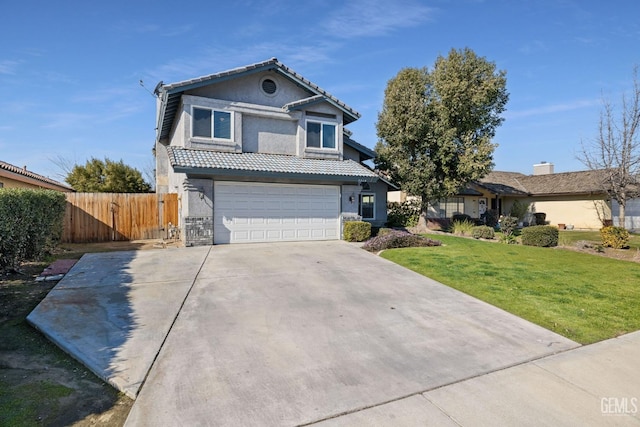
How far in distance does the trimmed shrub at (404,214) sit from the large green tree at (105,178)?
62.0 feet

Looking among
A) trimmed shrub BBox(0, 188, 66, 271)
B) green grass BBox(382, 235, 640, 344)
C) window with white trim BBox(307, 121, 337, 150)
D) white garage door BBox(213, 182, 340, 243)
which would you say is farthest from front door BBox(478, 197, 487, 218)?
trimmed shrub BBox(0, 188, 66, 271)

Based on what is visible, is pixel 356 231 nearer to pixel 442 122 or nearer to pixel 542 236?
pixel 542 236

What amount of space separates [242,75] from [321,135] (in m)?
4.40

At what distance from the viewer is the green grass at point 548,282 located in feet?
19.7

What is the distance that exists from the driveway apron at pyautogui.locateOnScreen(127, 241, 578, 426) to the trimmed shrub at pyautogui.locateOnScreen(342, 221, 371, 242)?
6.09 meters

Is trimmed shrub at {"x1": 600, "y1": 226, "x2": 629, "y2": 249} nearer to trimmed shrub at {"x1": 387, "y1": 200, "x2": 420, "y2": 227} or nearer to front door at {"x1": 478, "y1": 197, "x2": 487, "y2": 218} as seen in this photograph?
trimmed shrub at {"x1": 387, "y1": 200, "x2": 420, "y2": 227}

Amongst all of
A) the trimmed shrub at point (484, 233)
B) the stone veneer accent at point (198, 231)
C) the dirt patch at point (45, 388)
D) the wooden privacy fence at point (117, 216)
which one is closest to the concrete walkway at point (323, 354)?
the dirt patch at point (45, 388)

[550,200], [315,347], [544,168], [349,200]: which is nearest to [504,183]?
[550,200]

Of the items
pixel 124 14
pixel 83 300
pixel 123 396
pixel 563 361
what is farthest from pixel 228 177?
→ pixel 563 361

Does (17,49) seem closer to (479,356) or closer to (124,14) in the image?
(124,14)

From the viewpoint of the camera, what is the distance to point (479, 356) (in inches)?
183

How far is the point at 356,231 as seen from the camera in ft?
48.2

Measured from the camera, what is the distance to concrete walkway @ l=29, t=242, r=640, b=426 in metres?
3.38

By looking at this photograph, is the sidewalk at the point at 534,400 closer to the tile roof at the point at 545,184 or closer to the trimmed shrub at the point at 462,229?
the trimmed shrub at the point at 462,229
